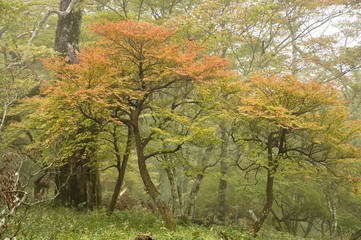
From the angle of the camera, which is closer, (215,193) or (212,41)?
(212,41)

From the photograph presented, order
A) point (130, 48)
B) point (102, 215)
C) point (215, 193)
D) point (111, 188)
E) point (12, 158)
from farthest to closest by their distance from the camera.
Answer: point (111, 188), point (215, 193), point (102, 215), point (130, 48), point (12, 158)

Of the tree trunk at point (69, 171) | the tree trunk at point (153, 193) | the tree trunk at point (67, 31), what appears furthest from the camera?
the tree trunk at point (67, 31)

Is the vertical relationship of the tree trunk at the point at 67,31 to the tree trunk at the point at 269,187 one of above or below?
above

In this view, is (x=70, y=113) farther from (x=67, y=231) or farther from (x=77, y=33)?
(x=77, y=33)

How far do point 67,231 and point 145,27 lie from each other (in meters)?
5.69

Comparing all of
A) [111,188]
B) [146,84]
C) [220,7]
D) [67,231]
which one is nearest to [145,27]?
[146,84]

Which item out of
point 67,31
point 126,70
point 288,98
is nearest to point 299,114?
point 288,98

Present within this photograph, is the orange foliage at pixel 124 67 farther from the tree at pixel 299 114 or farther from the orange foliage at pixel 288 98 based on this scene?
the tree at pixel 299 114

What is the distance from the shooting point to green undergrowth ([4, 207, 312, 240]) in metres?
7.26

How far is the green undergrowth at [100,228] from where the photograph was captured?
23.8 ft

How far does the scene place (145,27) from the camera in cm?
845

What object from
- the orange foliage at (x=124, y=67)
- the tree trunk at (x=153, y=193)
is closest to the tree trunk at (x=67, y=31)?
the orange foliage at (x=124, y=67)

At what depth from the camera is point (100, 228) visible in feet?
29.3

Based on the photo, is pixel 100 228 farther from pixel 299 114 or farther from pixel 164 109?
pixel 299 114
